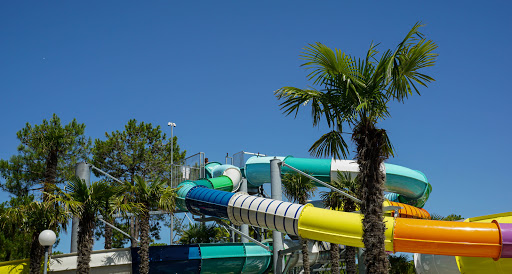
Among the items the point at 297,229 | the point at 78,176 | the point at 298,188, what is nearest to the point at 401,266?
the point at 298,188

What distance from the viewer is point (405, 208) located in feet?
85.5

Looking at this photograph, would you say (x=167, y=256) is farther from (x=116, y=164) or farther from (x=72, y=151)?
(x=116, y=164)

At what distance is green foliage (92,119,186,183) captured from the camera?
4028 cm

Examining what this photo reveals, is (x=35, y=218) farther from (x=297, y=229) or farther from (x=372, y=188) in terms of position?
(x=372, y=188)

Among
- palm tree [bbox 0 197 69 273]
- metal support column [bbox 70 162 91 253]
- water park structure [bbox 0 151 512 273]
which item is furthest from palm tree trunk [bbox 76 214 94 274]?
metal support column [bbox 70 162 91 253]

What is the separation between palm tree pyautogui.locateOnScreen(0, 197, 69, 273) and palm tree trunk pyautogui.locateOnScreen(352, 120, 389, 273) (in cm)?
1156

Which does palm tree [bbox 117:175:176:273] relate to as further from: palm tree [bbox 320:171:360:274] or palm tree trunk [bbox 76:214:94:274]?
palm tree [bbox 320:171:360:274]

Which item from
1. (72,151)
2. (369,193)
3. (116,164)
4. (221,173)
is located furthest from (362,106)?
(116,164)

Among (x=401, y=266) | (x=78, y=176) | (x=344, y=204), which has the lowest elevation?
(x=401, y=266)

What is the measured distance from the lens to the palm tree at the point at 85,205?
16828mm

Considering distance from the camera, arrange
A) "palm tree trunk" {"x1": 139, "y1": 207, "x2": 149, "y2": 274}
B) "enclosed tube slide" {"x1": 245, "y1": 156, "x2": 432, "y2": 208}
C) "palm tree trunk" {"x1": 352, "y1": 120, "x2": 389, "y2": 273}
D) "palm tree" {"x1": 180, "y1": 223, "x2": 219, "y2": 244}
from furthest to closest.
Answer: "palm tree" {"x1": 180, "y1": 223, "x2": 219, "y2": 244} → "enclosed tube slide" {"x1": 245, "y1": 156, "x2": 432, "y2": 208} → "palm tree trunk" {"x1": 139, "y1": 207, "x2": 149, "y2": 274} → "palm tree trunk" {"x1": 352, "y1": 120, "x2": 389, "y2": 273}

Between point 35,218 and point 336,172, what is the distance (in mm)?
14923

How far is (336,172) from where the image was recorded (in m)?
26.0

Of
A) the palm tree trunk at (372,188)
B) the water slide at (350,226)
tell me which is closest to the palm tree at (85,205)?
the water slide at (350,226)
